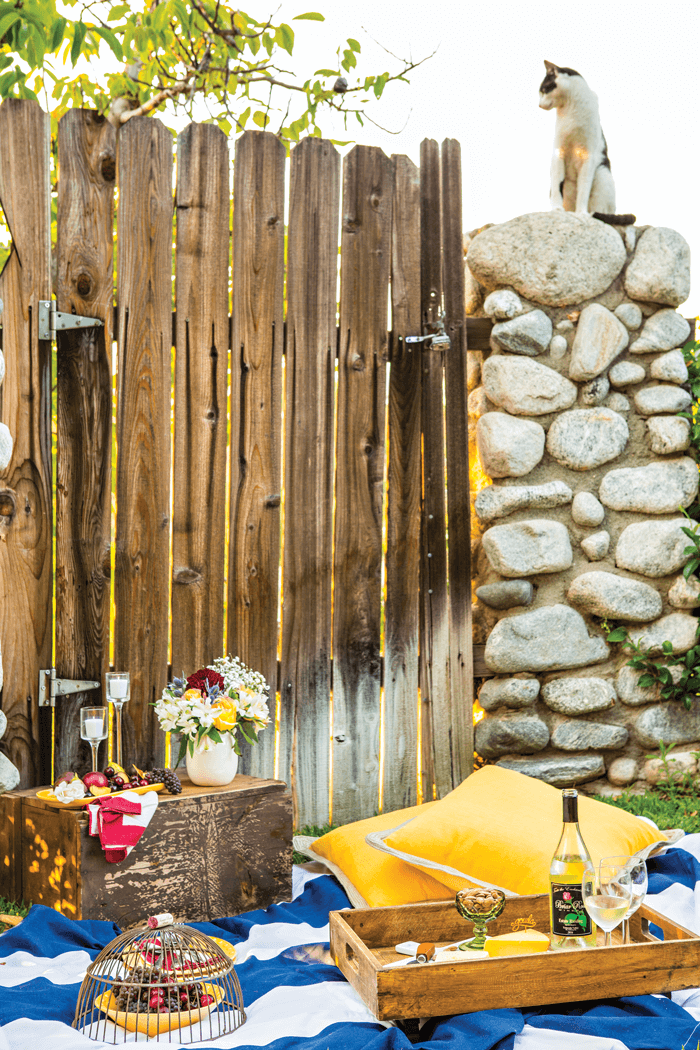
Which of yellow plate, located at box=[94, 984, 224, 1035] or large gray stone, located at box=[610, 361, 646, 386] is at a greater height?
large gray stone, located at box=[610, 361, 646, 386]

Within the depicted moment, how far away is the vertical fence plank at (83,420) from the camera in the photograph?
8.93 ft

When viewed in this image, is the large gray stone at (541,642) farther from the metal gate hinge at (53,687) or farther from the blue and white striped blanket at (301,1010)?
the metal gate hinge at (53,687)

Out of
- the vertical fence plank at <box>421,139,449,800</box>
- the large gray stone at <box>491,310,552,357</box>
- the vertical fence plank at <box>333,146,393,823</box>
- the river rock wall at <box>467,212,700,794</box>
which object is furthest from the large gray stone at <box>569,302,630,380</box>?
the vertical fence plank at <box>333,146,393,823</box>

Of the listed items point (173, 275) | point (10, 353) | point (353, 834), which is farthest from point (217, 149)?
point (353, 834)

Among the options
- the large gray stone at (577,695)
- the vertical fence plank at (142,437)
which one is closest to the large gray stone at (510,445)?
the large gray stone at (577,695)

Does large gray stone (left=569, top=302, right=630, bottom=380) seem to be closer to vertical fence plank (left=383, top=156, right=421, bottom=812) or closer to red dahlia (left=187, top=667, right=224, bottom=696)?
vertical fence plank (left=383, top=156, right=421, bottom=812)

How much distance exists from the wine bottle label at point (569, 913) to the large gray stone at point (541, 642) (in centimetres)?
141

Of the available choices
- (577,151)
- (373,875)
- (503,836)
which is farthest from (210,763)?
(577,151)

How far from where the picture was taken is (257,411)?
294 centimetres

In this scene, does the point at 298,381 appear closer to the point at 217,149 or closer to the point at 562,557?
the point at 217,149

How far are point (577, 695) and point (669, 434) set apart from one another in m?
0.96

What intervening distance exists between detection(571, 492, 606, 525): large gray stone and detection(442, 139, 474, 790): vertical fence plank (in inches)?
15.1

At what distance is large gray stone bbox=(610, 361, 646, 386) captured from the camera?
3.21m

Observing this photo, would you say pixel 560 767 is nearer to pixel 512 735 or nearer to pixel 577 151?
pixel 512 735
